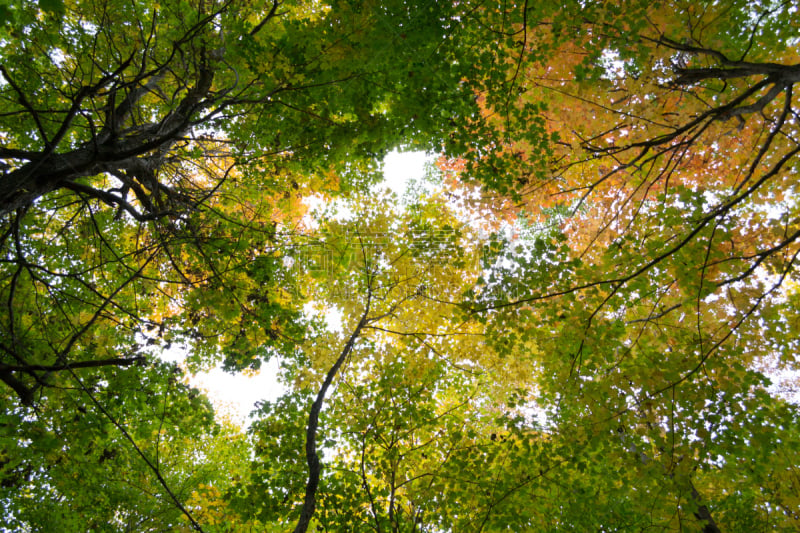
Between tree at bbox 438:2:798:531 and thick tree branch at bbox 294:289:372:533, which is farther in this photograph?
thick tree branch at bbox 294:289:372:533

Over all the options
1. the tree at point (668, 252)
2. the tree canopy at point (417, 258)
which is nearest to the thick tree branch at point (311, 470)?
the tree canopy at point (417, 258)

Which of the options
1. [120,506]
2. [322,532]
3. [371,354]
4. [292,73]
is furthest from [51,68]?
[120,506]

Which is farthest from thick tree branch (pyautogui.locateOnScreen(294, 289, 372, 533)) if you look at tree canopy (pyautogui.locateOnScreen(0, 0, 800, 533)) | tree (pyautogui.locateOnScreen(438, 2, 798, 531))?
tree (pyautogui.locateOnScreen(438, 2, 798, 531))

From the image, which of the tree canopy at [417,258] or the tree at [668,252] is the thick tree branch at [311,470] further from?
the tree at [668,252]

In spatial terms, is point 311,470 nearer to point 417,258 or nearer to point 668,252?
point 417,258

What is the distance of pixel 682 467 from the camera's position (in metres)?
3.45

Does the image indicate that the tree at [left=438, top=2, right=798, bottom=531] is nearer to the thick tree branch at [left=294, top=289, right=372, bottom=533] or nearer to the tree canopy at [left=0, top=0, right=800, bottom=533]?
the tree canopy at [left=0, top=0, right=800, bottom=533]

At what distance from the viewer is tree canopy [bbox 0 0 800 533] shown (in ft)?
11.6

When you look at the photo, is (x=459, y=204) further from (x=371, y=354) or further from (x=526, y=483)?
(x=526, y=483)

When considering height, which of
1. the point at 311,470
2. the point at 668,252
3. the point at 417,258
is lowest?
the point at 311,470

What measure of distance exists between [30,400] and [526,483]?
520 cm

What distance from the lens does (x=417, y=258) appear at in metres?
6.05

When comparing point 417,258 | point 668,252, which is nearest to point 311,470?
point 417,258

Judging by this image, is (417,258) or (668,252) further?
(417,258)
